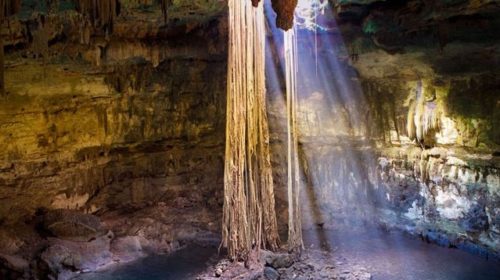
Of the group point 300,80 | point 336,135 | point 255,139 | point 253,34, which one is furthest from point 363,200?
point 253,34

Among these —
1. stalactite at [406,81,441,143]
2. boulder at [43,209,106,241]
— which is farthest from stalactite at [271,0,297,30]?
boulder at [43,209,106,241]

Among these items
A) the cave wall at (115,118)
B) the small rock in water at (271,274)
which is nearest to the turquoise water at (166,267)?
the small rock in water at (271,274)

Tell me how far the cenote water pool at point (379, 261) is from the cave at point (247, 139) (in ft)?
0.14

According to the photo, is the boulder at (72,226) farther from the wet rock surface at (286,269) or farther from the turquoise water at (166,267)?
the wet rock surface at (286,269)

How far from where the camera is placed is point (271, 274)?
6.54m

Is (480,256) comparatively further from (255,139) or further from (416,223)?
(255,139)

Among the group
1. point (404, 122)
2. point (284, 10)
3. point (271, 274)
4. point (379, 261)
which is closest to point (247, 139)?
point (271, 274)

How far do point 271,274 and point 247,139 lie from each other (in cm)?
203

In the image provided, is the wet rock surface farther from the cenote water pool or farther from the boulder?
the boulder

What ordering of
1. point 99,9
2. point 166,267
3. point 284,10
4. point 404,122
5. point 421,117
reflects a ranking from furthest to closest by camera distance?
point 404,122, point 421,117, point 166,267, point 99,9, point 284,10

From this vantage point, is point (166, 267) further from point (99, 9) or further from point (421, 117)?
point (421, 117)

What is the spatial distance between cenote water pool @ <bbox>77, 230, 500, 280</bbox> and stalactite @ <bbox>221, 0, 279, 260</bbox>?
3.05 feet

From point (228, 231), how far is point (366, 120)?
3.66 m

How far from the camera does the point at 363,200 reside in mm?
8969
